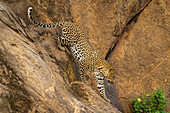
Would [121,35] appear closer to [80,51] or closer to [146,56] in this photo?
[146,56]

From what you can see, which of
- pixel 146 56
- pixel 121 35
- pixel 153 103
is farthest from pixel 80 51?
pixel 153 103

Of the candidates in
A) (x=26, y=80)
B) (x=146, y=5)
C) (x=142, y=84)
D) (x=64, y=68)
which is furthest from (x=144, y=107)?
(x=26, y=80)

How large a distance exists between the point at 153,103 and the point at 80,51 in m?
3.29

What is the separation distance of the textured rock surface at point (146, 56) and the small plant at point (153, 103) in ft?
1.25

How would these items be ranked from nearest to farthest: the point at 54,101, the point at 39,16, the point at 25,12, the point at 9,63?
the point at 9,63 < the point at 54,101 < the point at 25,12 < the point at 39,16

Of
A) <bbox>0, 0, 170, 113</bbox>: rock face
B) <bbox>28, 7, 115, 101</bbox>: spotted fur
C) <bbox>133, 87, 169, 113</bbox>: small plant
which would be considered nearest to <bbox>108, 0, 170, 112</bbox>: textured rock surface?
<bbox>0, 0, 170, 113</bbox>: rock face

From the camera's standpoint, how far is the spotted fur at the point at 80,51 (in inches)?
221

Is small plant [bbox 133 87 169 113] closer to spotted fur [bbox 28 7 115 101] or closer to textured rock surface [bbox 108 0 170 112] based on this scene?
textured rock surface [bbox 108 0 170 112]

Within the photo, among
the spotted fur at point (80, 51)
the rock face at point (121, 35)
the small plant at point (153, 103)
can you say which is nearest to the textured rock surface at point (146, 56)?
the rock face at point (121, 35)

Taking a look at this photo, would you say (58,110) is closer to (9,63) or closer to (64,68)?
(9,63)

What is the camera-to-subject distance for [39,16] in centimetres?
636

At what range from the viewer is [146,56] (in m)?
7.52

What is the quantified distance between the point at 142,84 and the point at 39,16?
15.0 ft

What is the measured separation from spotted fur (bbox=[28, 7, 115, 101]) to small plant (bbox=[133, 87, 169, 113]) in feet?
5.40
